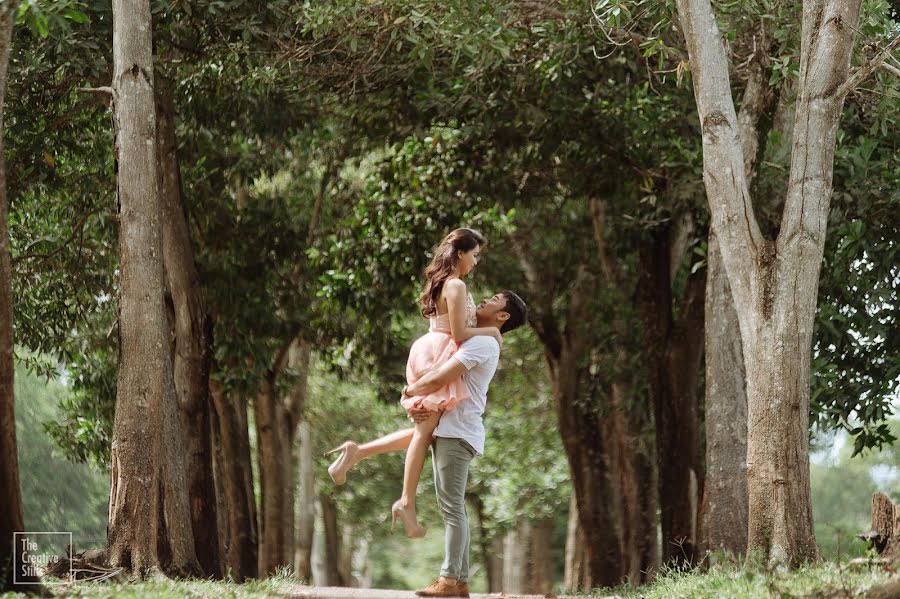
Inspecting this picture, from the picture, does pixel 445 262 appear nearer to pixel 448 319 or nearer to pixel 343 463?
pixel 448 319

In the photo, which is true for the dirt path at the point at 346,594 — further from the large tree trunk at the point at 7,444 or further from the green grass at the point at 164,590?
the large tree trunk at the point at 7,444

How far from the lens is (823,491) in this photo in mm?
59656

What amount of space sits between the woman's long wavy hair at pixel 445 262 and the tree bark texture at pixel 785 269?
2.21 m

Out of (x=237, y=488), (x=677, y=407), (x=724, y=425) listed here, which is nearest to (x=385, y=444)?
(x=724, y=425)

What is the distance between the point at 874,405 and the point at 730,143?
4.51m

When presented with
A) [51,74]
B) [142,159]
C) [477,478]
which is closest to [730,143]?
[142,159]

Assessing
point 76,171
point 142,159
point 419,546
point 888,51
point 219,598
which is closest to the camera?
point 219,598

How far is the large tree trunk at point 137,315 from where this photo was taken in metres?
8.91

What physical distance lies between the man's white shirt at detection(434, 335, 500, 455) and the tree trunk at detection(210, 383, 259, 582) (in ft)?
30.4

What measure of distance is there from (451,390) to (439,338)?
404 millimetres

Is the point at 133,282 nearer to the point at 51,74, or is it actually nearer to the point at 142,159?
the point at 142,159

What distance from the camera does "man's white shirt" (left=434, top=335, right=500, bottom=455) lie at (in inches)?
307

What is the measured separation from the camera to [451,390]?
7.86 meters

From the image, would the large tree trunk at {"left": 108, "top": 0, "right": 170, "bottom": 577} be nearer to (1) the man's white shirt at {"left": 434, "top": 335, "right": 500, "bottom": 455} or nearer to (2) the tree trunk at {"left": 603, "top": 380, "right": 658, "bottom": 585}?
(1) the man's white shirt at {"left": 434, "top": 335, "right": 500, "bottom": 455}
